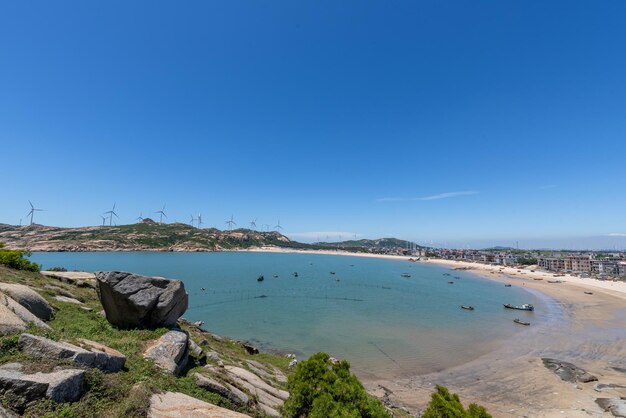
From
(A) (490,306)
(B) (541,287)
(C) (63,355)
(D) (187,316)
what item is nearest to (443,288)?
(A) (490,306)

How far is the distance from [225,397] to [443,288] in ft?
321

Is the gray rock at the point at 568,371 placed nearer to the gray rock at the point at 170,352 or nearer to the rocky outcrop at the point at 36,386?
the gray rock at the point at 170,352

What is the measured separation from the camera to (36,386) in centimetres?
714

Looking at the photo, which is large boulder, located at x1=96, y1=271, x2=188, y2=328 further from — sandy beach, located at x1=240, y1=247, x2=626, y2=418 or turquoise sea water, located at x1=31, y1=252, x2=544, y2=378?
turquoise sea water, located at x1=31, y1=252, x2=544, y2=378

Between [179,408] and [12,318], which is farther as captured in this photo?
[12,318]

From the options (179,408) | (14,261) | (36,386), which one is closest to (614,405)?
(179,408)

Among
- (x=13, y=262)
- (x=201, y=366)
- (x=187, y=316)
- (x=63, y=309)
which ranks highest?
(x=13, y=262)

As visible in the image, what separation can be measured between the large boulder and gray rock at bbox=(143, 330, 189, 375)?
6.55 ft

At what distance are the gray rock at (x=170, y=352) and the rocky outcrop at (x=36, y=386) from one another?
174 inches

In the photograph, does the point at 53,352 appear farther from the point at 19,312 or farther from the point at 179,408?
the point at 19,312

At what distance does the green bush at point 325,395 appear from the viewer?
38.8 ft

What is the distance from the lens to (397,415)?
19.2m

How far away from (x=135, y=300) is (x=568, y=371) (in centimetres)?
4000

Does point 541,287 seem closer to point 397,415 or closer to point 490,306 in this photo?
point 490,306
